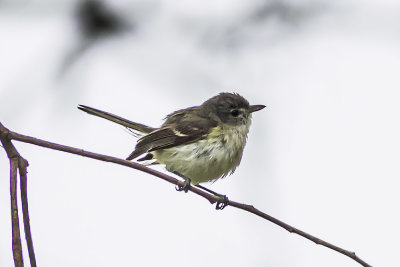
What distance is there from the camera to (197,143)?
5.86m

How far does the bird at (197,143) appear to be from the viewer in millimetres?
5754

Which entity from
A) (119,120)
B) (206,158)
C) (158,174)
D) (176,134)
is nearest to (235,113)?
(176,134)

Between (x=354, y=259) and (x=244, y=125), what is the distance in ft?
10.8

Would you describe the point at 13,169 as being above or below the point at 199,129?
below

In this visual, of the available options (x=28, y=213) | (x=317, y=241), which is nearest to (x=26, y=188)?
(x=28, y=213)

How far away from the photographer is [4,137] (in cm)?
258

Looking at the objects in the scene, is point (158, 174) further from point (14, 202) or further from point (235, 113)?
point (235, 113)

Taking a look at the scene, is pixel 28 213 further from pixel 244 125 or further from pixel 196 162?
pixel 244 125

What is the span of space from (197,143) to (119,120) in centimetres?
96

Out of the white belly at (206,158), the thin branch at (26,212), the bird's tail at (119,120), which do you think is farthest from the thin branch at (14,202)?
the white belly at (206,158)

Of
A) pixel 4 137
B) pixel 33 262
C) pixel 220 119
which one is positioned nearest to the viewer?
pixel 33 262

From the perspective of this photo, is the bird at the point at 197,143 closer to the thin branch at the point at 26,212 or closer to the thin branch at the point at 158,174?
the thin branch at the point at 158,174

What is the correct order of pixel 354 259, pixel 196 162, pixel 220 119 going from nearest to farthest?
pixel 354 259
pixel 196 162
pixel 220 119

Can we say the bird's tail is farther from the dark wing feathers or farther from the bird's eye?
the bird's eye
